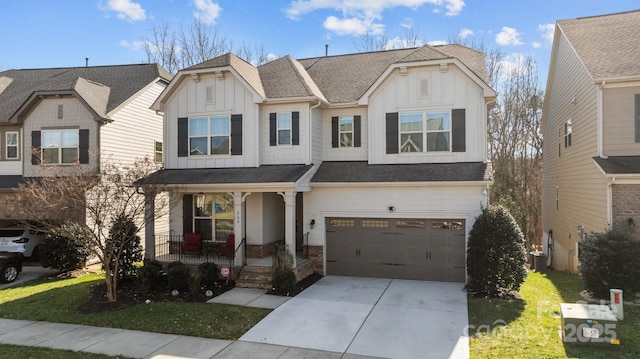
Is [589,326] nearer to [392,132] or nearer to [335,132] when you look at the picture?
[392,132]

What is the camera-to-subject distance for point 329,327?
30.3 ft

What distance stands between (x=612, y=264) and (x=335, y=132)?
30.9 feet

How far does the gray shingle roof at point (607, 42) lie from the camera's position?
12.0m

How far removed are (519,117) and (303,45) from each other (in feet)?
52.9

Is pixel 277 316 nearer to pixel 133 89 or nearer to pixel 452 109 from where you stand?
pixel 452 109

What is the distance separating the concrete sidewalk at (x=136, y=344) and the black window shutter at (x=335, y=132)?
8743 mm

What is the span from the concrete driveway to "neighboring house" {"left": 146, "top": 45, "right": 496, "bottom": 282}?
1.73m

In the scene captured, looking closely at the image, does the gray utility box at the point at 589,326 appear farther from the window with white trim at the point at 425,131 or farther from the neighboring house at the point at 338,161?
the window with white trim at the point at 425,131

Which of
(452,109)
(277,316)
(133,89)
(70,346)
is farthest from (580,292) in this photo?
(133,89)

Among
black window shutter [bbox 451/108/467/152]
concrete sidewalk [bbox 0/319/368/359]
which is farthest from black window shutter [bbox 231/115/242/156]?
black window shutter [bbox 451/108/467/152]

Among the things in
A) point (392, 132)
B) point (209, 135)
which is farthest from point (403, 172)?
point (209, 135)

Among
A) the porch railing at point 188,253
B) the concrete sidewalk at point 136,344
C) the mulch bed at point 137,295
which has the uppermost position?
the porch railing at point 188,253

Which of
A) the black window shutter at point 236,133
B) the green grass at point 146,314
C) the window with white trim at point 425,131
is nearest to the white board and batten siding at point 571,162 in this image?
the window with white trim at point 425,131

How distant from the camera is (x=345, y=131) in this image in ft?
50.4
